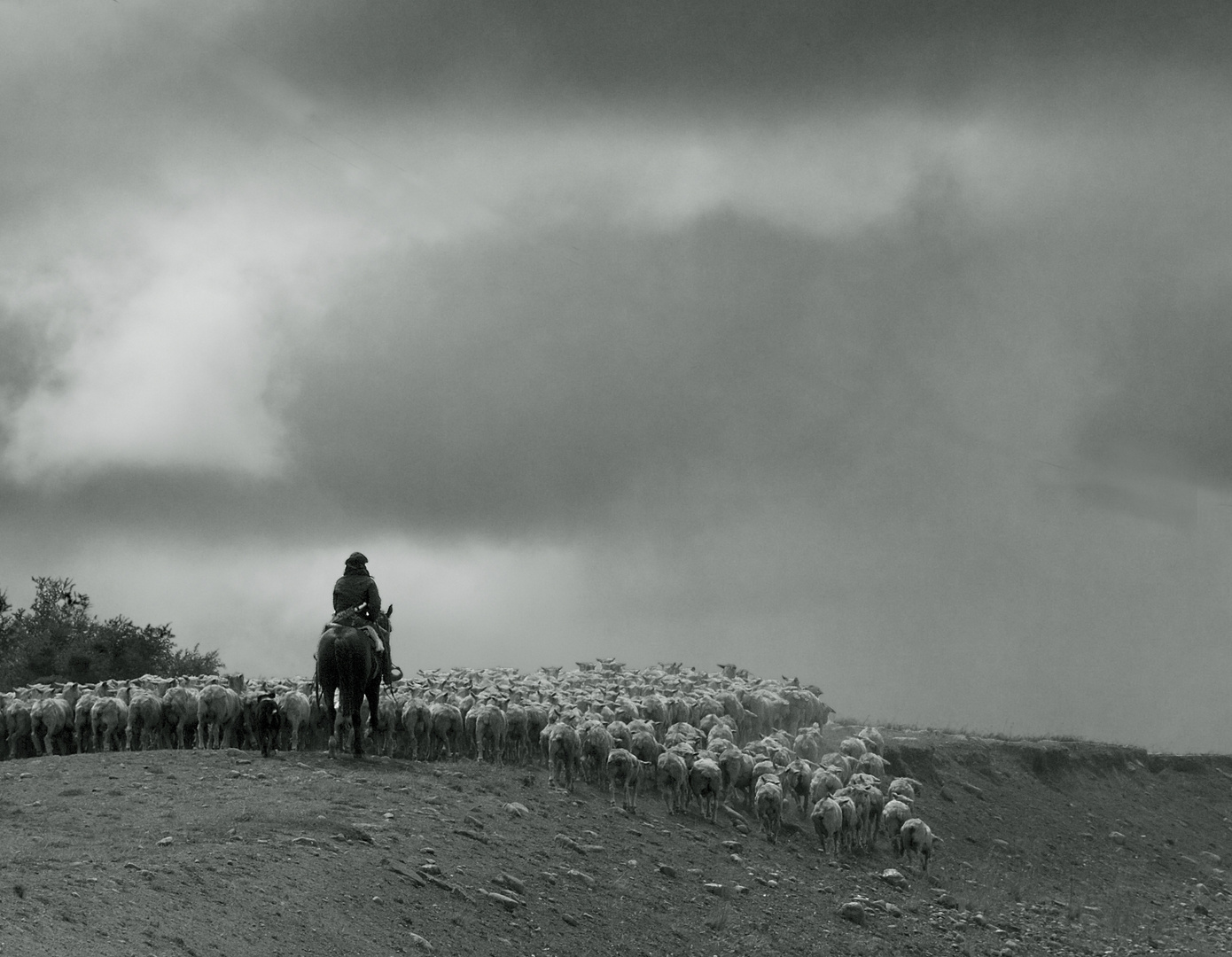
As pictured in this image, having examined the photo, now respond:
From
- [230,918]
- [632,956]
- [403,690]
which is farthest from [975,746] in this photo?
[230,918]

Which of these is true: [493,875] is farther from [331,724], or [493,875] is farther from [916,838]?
[916,838]

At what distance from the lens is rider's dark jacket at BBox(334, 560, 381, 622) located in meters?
30.3

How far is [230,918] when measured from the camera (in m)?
16.9

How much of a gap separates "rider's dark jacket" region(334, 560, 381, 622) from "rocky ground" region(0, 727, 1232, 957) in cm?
315

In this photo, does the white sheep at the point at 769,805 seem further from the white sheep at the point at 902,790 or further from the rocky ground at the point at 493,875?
the white sheep at the point at 902,790

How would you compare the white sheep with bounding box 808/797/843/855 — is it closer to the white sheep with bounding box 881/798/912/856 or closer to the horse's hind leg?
the white sheep with bounding box 881/798/912/856

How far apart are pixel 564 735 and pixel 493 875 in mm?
6932

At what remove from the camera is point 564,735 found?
28.6 metres

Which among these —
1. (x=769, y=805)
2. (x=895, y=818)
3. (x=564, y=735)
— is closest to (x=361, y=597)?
(x=564, y=735)

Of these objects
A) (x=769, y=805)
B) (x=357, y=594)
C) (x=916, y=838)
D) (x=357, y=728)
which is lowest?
(x=916, y=838)

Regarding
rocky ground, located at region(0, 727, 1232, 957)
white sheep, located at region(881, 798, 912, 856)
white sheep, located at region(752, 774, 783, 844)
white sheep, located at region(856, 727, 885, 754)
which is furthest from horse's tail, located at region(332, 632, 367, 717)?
white sheep, located at region(856, 727, 885, 754)

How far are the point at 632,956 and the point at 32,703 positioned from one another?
57.2 feet

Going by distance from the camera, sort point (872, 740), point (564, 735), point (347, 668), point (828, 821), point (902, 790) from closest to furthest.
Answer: point (828, 821) → point (564, 735) → point (347, 668) → point (902, 790) → point (872, 740)

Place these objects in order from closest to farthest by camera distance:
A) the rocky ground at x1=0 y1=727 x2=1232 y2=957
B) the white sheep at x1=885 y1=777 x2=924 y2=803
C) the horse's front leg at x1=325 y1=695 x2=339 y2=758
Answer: the rocky ground at x1=0 y1=727 x2=1232 y2=957
the horse's front leg at x1=325 y1=695 x2=339 y2=758
the white sheep at x1=885 y1=777 x2=924 y2=803
